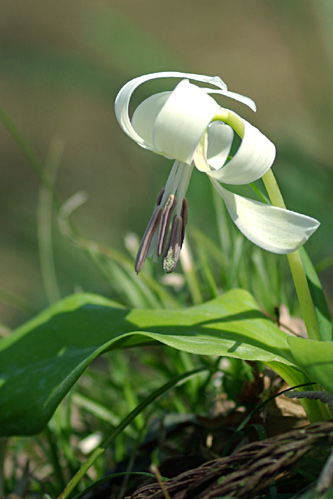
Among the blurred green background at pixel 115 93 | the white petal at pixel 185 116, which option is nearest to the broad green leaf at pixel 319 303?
the white petal at pixel 185 116

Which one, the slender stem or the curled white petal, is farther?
the slender stem

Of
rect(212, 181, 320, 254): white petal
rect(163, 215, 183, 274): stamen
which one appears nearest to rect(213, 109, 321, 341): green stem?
rect(212, 181, 320, 254): white petal

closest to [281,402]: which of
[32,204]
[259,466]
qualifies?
[259,466]

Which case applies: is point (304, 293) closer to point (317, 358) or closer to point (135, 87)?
point (317, 358)

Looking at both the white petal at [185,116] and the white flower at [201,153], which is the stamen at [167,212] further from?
the white petal at [185,116]

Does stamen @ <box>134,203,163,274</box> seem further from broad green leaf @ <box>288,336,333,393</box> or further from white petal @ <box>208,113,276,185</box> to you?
broad green leaf @ <box>288,336,333,393</box>

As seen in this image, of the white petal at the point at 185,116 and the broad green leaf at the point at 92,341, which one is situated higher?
the white petal at the point at 185,116

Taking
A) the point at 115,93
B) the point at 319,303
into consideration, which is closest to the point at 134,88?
the point at 319,303
